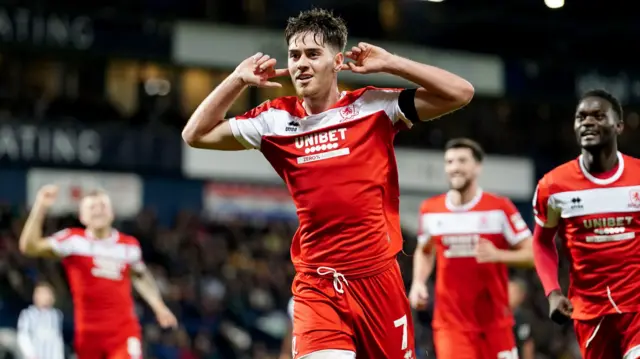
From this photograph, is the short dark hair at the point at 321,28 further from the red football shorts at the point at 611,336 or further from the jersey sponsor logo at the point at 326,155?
the red football shorts at the point at 611,336

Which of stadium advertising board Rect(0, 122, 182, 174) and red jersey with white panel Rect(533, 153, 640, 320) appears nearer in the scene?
red jersey with white panel Rect(533, 153, 640, 320)

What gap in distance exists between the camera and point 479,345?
8.10 meters

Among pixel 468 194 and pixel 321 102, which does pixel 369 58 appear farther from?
pixel 468 194

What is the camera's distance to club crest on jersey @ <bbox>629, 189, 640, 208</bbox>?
6.15 m

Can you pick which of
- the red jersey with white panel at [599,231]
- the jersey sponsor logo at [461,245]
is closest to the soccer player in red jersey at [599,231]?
the red jersey with white panel at [599,231]

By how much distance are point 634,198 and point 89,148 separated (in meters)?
16.6

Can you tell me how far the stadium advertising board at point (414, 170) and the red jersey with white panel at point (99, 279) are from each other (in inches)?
506

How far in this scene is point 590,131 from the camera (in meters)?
6.24

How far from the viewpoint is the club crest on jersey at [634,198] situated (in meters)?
6.15

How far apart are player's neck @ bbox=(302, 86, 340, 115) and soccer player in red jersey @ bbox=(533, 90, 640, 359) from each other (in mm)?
1700

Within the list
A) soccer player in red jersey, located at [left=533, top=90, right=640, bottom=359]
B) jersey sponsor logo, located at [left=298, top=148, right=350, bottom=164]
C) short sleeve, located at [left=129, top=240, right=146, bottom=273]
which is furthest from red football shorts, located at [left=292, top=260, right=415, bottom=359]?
short sleeve, located at [left=129, top=240, right=146, bottom=273]

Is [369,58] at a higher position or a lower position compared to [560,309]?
higher

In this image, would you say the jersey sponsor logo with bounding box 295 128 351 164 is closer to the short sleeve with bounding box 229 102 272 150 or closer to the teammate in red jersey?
the short sleeve with bounding box 229 102 272 150

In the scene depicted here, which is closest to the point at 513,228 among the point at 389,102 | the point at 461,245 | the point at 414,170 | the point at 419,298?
the point at 461,245
